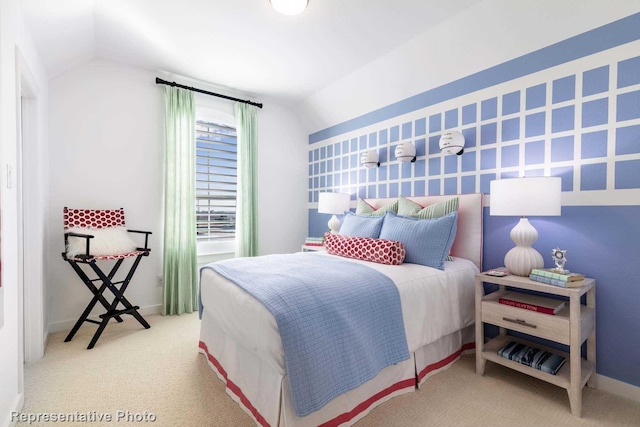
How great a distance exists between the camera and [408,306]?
1.86m

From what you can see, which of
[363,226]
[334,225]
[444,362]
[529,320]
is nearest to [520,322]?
[529,320]

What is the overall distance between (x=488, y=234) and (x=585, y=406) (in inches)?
48.2

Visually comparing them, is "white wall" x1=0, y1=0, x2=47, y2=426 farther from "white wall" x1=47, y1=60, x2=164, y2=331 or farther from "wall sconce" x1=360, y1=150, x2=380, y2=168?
"wall sconce" x1=360, y1=150, x2=380, y2=168

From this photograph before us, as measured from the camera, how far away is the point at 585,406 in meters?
1.79

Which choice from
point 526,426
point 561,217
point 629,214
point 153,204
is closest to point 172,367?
point 153,204

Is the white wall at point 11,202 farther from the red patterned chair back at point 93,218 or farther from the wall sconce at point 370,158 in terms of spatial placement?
the wall sconce at point 370,158

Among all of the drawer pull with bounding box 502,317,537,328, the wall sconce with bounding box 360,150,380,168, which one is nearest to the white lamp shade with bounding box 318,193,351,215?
the wall sconce with bounding box 360,150,380,168

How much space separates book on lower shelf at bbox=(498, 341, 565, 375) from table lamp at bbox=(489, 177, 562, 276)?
517 mm

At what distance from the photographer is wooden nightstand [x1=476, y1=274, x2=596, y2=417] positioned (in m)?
1.71

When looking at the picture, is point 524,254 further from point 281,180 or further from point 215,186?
point 215,186

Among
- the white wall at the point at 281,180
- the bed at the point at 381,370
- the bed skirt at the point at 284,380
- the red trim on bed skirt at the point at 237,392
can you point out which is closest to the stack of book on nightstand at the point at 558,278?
the bed at the point at 381,370

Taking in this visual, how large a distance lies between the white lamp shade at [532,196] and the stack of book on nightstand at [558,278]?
0.36 meters

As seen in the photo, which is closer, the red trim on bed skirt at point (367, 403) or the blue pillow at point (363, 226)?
the red trim on bed skirt at point (367, 403)

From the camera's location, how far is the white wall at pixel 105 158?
2879mm
